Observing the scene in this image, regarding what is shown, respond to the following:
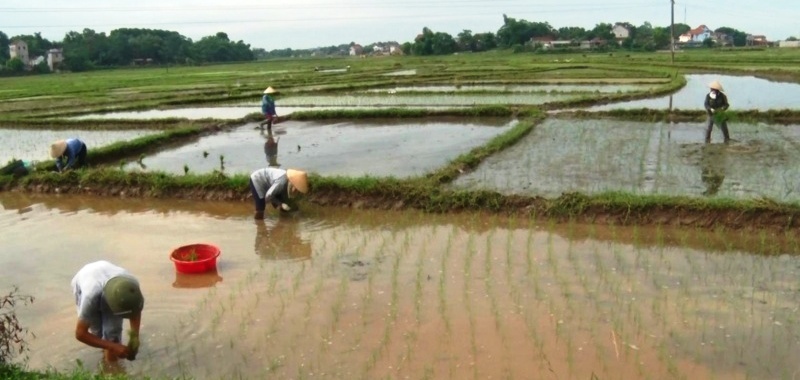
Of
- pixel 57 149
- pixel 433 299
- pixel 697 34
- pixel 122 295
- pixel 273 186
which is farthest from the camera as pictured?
pixel 697 34

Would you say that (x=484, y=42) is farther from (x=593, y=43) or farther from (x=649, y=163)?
(x=649, y=163)

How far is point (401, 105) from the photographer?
16.3 m

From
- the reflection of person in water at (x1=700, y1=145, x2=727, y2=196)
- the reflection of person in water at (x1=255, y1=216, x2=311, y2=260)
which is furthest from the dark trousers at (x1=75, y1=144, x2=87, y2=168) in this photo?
the reflection of person in water at (x1=700, y1=145, x2=727, y2=196)

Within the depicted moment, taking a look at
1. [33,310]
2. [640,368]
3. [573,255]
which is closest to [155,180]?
[33,310]

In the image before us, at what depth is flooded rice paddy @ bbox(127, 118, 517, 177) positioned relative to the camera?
31.1ft

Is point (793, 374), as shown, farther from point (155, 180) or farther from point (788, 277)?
point (155, 180)

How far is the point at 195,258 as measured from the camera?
5.50 meters

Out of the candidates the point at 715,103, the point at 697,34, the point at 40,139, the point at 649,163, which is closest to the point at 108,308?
the point at 649,163

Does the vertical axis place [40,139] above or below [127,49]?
below

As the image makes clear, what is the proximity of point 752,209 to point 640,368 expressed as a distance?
322 cm

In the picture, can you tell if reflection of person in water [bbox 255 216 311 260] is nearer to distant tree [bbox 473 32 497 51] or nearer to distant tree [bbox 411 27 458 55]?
distant tree [bbox 411 27 458 55]

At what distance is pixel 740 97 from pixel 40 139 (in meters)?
16.2

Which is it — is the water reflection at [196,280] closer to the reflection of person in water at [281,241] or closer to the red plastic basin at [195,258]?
the red plastic basin at [195,258]

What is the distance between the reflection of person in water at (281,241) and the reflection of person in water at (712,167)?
4468 millimetres
